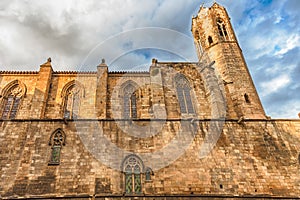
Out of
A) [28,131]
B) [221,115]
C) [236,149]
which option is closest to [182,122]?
[236,149]

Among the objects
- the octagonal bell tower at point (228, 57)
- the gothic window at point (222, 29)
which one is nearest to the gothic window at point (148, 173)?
the octagonal bell tower at point (228, 57)

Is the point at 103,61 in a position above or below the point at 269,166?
above

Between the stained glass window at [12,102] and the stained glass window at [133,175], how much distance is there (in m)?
10.3

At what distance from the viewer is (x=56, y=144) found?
34.0 ft

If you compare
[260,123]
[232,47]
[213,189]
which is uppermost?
[232,47]

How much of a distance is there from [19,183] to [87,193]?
2.75 metres

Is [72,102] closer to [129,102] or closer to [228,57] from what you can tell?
[129,102]

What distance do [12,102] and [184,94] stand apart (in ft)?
40.0

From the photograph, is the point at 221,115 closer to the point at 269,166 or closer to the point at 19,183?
the point at 269,166

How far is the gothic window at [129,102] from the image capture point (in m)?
16.0

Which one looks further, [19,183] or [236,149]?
[236,149]

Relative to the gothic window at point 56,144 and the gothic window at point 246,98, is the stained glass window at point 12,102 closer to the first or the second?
the gothic window at point 56,144

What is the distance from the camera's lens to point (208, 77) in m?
15.6

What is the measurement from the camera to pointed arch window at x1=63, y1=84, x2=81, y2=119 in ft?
52.9
